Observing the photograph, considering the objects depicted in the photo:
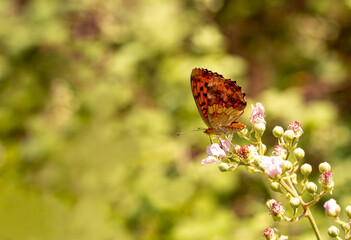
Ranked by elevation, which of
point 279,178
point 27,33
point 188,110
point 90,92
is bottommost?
point 279,178

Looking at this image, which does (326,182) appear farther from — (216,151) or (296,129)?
(216,151)

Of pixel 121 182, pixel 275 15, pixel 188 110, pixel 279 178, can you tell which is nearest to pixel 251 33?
pixel 275 15

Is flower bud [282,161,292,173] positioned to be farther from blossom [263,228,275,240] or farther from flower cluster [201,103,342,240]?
blossom [263,228,275,240]

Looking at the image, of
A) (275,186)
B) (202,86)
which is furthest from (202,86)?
(275,186)

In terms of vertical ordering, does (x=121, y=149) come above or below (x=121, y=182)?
above

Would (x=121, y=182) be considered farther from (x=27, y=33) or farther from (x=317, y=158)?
(x=27, y=33)

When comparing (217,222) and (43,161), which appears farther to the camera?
(43,161)
